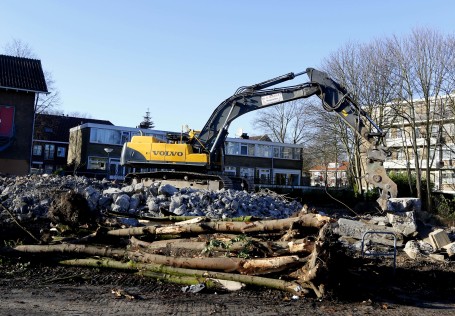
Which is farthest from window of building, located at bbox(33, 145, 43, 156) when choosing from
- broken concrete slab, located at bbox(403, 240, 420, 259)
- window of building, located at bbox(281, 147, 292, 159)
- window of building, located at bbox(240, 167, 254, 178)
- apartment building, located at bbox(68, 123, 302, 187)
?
broken concrete slab, located at bbox(403, 240, 420, 259)

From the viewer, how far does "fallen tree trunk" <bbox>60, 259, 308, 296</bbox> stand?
23.8 ft

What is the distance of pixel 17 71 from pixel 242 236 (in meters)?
29.1

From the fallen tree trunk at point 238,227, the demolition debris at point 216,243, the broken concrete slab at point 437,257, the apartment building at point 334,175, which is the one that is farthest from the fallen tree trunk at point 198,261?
the apartment building at point 334,175

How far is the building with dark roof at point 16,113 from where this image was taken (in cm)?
3184

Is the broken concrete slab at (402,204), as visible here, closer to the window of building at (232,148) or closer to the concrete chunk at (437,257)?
the concrete chunk at (437,257)

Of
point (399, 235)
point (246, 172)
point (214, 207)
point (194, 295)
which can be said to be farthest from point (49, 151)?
point (194, 295)

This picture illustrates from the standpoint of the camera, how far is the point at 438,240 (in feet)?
38.8

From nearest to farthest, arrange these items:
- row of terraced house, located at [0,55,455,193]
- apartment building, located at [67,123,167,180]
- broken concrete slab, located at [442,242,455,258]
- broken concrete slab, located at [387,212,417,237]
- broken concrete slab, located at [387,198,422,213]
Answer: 1. broken concrete slab, located at [442,242,455,258]
2. broken concrete slab, located at [387,212,417,237]
3. broken concrete slab, located at [387,198,422,213]
4. row of terraced house, located at [0,55,455,193]
5. apartment building, located at [67,123,167,180]

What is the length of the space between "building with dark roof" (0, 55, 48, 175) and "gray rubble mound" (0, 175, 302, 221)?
50.7 feet

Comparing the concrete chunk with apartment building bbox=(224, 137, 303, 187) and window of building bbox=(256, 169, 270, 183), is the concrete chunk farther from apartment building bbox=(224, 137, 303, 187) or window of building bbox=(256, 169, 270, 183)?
window of building bbox=(256, 169, 270, 183)

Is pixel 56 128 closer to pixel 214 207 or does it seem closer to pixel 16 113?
pixel 16 113

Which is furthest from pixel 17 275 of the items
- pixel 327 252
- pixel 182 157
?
pixel 182 157

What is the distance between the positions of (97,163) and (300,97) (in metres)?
32.6

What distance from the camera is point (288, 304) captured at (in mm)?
6852
